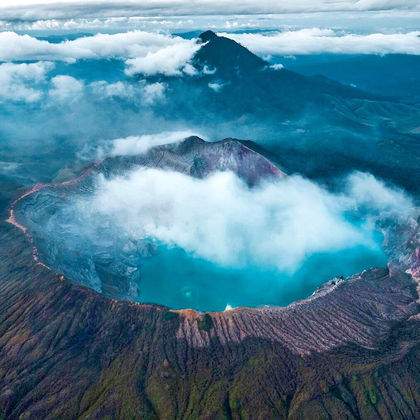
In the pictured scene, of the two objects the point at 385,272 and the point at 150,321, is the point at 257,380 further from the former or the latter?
the point at 385,272

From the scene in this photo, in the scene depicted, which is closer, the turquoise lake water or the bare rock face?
the bare rock face

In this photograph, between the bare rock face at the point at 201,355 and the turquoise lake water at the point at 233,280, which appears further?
the turquoise lake water at the point at 233,280

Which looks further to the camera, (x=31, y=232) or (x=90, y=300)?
(x=31, y=232)

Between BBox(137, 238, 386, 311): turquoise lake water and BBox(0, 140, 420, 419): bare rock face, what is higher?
BBox(0, 140, 420, 419): bare rock face

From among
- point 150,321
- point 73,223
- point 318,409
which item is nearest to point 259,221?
point 73,223

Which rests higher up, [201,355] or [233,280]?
[201,355]

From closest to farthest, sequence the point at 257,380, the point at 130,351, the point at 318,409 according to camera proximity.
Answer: the point at 318,409 → the point at 257,380 → the point at 130,351

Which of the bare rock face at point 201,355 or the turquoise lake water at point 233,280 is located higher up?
the bare rock face at point 201,355

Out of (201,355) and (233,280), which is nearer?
(201,355)
